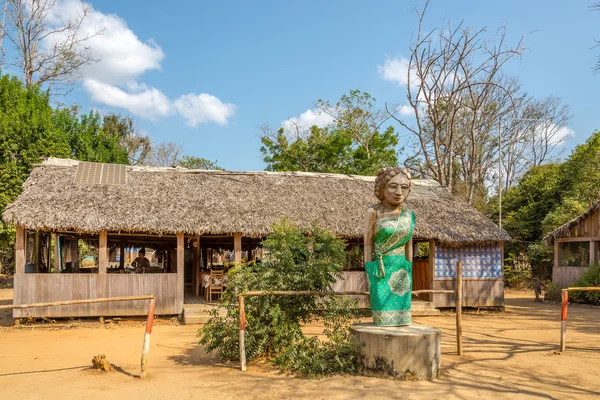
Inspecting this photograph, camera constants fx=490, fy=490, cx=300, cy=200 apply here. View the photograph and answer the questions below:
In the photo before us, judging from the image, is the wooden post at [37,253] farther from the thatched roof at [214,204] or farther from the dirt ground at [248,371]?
the dirt ground at [248,371]

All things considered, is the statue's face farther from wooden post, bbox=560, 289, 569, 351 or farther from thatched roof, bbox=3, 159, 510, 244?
thatched roof, bbox=3, 159, 510, 244

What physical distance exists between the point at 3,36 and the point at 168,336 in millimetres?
20917

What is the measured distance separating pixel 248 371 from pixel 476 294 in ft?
30.2

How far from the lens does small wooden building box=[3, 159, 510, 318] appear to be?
36.4 ft

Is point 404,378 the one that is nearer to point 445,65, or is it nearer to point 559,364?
point 559,364

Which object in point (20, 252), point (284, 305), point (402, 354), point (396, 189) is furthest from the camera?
point (20, 252)

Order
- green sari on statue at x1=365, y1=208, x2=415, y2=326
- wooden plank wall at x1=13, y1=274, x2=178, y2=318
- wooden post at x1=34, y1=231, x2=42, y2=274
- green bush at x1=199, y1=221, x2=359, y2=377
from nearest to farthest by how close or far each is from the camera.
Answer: green sari on statue at x1=365, y1=208, x2=415, y2=326
green bush at x1=199, y1=221, x2=359, y2=377
wooden plank wall at x1=13, y1=274, x2=178, y2=318
wooden post at x1=34, y1=231, x2=42, y2=274

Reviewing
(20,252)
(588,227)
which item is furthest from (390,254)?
(588,227)

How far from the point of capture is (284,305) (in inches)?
278

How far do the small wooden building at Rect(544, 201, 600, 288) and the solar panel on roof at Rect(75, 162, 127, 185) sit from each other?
48.1ft

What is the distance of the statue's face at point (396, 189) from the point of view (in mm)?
6512

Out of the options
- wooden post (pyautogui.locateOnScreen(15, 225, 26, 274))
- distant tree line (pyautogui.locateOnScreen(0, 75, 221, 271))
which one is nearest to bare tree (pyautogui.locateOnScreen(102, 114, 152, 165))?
distant tree line (pyautogui.locateOnScreen(0, 75, 221, 271))

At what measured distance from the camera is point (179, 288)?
38.5ft

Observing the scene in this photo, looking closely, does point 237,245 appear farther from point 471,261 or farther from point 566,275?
point 566,275
